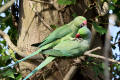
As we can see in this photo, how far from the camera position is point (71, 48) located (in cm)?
178

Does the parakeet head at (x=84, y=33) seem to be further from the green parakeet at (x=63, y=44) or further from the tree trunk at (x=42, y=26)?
the tree trunk at (x=42, y=26)

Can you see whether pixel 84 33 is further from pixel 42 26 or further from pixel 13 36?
pixel 13 36

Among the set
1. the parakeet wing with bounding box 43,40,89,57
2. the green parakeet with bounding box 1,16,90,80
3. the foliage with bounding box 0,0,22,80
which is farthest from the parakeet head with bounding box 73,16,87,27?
the foliage with bounding box 0,0,22,80

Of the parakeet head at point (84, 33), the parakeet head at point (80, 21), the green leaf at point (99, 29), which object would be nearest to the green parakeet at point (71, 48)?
the parakeet head at point (84, 33)

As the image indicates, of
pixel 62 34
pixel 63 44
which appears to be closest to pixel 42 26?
pixel 62 34

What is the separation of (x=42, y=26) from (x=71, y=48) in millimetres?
516

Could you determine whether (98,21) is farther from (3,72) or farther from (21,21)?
(3,72)

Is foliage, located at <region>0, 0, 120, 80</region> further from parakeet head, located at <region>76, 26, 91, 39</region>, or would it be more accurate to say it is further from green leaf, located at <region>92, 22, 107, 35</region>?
parakeet head, located at <region>76, 26, 91, 39</region>

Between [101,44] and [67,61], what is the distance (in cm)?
45

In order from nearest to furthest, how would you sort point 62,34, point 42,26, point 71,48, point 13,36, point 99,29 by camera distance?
1. point 71,48
2. point 62,34
3. point 99,29
4. point 42,26
5. point 13,36

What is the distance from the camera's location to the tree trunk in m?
2.10

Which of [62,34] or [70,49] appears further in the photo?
[62,34]

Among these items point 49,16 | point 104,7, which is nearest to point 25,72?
point 49,16

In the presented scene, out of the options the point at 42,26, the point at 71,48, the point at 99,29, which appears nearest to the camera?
the point at 71,48
